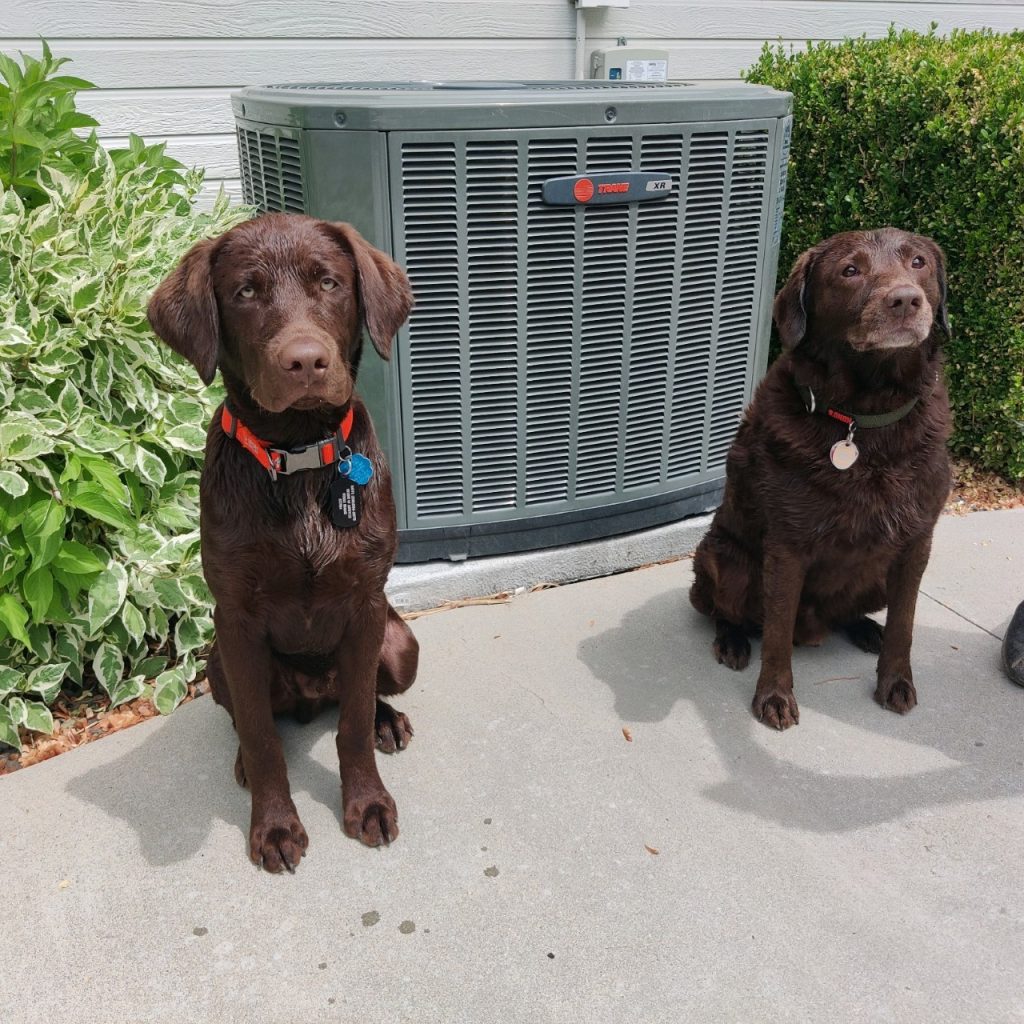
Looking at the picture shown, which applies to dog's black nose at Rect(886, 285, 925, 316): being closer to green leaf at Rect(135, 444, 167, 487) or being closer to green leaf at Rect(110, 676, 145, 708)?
green leaf at Rect(135, 444, 167, 487)

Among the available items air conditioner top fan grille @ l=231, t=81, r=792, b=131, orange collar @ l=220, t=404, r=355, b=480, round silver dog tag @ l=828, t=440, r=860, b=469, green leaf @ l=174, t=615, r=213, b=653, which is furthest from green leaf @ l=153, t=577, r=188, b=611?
round silver dog tag @ l=828, t=440, r=860, b=469

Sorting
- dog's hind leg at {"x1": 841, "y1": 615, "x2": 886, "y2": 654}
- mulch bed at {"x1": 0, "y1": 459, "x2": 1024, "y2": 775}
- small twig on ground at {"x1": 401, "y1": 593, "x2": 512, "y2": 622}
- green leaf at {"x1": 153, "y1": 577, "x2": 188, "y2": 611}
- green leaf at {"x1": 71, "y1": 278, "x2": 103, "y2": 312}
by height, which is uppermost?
green leaf at {"x1": 71, "y1": 278, "x2": 103, "y2": 312}

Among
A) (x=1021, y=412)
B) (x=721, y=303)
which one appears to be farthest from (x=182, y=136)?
(x=1021, y=412)

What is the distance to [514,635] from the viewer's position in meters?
3.36

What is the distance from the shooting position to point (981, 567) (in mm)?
3785

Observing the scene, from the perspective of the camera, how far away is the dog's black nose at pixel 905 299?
2.41 metres

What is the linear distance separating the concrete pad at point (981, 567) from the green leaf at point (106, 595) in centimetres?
278

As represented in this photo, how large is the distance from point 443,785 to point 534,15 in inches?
150

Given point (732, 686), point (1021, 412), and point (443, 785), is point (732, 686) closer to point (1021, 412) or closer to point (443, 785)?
point (443, 785)

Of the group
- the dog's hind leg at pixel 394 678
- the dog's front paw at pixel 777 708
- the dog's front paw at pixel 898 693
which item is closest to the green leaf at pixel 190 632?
the dog's hind leg at pixel 394 678

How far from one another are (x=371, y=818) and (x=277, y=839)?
232mm

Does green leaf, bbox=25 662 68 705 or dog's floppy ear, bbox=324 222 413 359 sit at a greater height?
dog's floppy ear, bbox=324 222 413 359

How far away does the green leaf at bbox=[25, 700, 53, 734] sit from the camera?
2803 millimetres

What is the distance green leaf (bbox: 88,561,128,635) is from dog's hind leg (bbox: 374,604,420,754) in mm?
783
